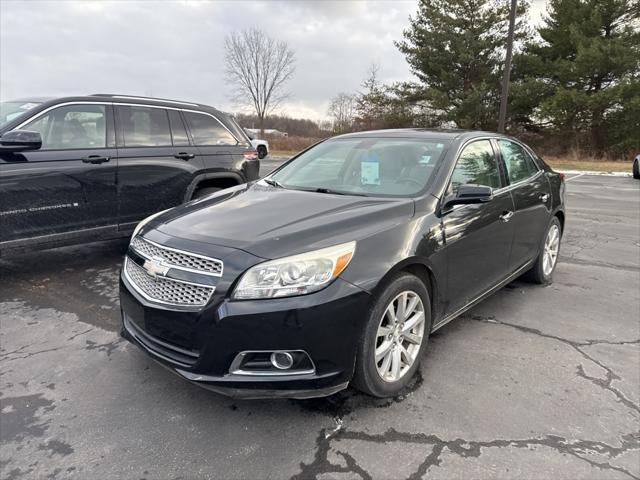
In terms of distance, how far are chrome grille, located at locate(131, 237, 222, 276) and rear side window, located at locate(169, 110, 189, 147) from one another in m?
3.09

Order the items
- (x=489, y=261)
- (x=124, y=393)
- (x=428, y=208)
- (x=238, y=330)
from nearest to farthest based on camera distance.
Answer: (x=238, y=330) → (x=124, y=393) → (x=428, y=208) → (x=489, y=261)

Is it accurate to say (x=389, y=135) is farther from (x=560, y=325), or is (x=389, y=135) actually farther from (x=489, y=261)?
(x=560, y=325)

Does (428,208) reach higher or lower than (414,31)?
lower

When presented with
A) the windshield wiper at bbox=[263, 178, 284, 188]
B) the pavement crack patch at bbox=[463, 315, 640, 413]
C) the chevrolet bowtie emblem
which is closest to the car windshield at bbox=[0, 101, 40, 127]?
the windshield wiper at bbox=[263, 178, 284, 188]

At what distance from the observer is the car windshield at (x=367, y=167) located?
3.21m

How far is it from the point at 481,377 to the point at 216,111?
4839 millimetres

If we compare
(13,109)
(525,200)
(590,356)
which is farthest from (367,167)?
(13,109)

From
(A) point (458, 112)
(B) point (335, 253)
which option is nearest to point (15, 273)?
(B) point (335, 253)

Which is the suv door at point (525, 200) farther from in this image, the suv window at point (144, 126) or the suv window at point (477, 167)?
the suv window at point (144, 126)

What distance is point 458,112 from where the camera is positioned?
29109 millimetres

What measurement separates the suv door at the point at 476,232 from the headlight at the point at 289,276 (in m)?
1.06

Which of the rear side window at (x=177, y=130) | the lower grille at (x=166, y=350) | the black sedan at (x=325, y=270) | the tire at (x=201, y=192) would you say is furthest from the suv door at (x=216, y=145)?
the lower grille at (x=166, y=350)

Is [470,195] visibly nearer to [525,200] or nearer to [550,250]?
Answer: [525,200]

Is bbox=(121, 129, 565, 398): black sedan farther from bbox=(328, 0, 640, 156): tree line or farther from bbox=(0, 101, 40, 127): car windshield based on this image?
bbox=(328, 0, 640, 156): tree line
